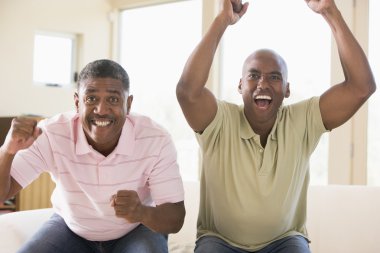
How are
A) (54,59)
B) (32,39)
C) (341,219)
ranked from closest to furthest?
(341,219), (32,39), (54,59)

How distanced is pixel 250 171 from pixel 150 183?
1.26 feet

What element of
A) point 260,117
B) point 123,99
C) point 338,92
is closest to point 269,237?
point 260,117

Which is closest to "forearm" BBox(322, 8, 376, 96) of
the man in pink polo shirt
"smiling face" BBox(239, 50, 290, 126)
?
"smiling face" BBox(239, 50, 290, 126)

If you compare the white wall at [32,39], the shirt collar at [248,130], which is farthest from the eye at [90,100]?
the white wall at [32,39]

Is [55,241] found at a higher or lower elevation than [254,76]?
lower

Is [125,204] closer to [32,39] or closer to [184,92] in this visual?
[184,92]

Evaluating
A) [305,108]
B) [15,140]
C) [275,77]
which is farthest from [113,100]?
[305,108]

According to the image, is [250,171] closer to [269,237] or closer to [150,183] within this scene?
[269,237]

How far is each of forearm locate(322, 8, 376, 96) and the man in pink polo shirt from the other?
2.42 ft

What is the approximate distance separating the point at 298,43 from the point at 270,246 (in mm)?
2361

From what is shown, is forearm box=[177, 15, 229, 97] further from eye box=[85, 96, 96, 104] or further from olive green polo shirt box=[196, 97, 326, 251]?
eye box=[85, 96, 96, 104]

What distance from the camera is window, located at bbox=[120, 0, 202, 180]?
455 centimetres

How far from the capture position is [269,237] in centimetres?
181

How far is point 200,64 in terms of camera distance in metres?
1.77
